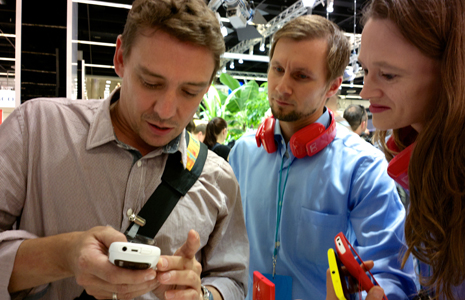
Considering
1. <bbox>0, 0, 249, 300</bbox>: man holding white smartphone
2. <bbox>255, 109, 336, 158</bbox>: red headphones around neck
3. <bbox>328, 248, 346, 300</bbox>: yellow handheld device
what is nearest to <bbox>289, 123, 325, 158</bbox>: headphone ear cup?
<bbox>255, 109, 336, 158</bbox>: red headphones around neck

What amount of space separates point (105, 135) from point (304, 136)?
34.7 inches

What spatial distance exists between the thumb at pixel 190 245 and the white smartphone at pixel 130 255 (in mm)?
172

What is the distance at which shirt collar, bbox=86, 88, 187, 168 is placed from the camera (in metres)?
1.18

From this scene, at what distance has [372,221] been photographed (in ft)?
4.70

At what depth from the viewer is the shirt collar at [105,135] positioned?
1.18 metres

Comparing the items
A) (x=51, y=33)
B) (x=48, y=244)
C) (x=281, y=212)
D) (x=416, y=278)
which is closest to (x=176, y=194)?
(x=48, y=244)

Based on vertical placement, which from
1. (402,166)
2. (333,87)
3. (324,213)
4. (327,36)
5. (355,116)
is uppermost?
(327,36)

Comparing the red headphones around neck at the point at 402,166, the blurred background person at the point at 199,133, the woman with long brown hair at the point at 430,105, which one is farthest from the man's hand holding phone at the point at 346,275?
the blurred background person at the point at 199,133

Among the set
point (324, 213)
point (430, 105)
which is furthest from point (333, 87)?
point (430, 105)

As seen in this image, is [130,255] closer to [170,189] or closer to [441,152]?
[170,189]

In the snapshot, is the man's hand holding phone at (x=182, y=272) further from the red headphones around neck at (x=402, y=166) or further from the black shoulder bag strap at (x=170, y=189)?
the red headphones around neck at (x=402, y=166)

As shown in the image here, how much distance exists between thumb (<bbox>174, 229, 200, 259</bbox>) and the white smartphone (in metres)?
0.17

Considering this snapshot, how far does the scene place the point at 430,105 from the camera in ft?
3.61

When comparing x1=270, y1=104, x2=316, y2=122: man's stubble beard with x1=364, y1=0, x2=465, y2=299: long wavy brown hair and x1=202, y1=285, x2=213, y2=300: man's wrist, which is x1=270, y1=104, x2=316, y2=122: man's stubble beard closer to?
x1=364, y1=0, x2=465, y2=299: long wavy brown hair
